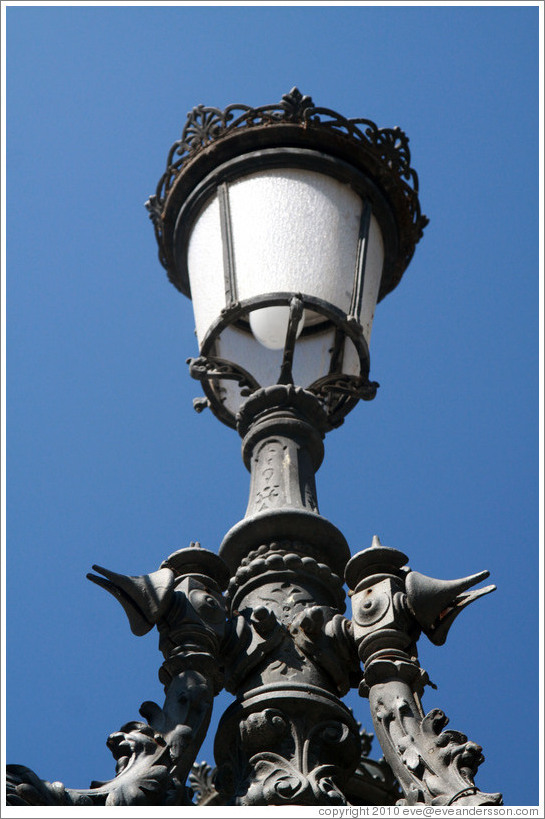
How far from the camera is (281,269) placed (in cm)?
409

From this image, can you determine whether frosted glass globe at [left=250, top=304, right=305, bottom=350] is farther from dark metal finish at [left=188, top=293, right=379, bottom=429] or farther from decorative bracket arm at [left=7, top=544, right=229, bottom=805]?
decorative bracket arm at [left=7, top=544, right=229, bottom=805]

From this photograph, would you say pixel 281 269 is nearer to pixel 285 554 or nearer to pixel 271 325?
pixel 271 325

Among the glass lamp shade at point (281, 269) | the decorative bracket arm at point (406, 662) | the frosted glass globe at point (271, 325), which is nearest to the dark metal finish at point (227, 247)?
Answer: the glass lamp shade at point (281, 269)

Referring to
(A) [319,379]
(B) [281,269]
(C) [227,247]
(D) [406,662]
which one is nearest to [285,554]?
(D) [406,662]

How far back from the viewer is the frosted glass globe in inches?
168

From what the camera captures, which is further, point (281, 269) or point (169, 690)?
point (281, 269)

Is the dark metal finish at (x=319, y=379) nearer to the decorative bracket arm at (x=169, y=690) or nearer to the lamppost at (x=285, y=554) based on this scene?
the lamppost at (x=285, y=554)

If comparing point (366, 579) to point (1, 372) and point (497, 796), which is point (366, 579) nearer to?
point (497, 796)

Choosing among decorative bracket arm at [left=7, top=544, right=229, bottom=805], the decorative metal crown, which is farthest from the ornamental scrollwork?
decorative bracket arm at [left=7, top=544, right=229, bottom=805]

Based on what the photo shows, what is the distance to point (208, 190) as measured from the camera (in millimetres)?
4555

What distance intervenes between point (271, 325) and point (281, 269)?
274 mm

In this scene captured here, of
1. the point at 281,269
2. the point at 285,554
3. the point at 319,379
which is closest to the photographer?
the point at 285,554

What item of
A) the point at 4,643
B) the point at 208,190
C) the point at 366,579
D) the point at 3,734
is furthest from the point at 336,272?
the point at 3,734

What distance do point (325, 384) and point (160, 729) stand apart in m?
1.74
